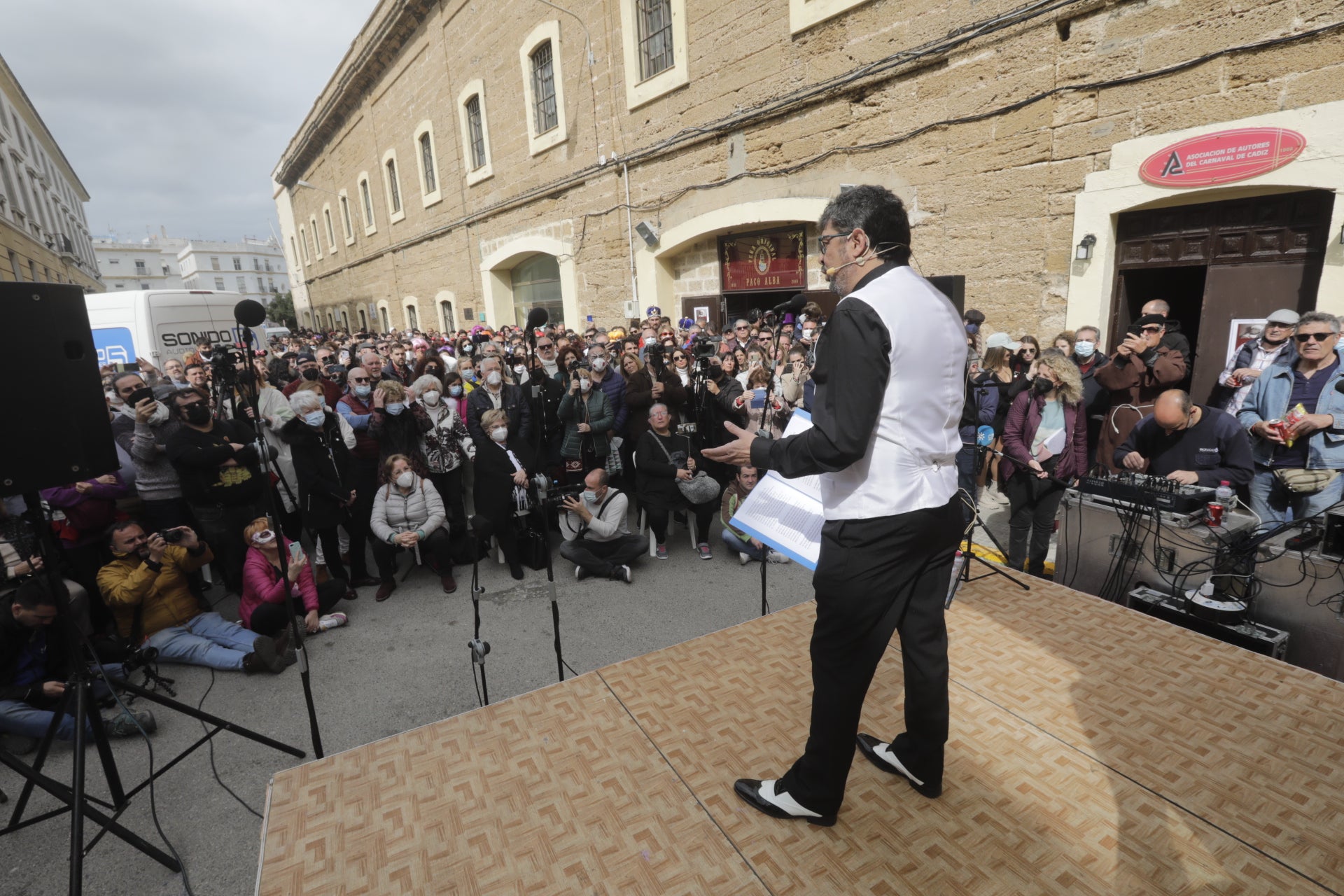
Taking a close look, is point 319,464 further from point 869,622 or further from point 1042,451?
point 1042,451

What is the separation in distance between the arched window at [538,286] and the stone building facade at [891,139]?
12 cm

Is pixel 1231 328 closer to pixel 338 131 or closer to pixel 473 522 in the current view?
pixel 473 522

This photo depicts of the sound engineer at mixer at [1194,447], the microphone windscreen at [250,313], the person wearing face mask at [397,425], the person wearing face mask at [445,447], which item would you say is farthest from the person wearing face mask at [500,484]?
the sound engineer at mixer at [1194,447]

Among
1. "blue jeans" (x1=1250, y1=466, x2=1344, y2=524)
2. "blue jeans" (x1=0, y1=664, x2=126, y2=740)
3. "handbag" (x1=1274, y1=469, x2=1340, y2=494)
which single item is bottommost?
"blue jeans" (x1=0, y1=664, x2=126, y2=740)

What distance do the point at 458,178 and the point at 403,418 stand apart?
13.3 meters

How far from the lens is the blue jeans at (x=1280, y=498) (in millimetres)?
3719

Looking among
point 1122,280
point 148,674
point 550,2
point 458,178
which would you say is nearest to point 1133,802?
point 148,674

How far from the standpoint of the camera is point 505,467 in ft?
16.7

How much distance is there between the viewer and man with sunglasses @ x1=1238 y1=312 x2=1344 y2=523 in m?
3.67

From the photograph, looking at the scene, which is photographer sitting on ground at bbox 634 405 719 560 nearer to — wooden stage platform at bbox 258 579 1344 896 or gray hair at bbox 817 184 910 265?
wooden stage platform at bbox 258 579 1344 896

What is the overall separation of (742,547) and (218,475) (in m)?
3.96

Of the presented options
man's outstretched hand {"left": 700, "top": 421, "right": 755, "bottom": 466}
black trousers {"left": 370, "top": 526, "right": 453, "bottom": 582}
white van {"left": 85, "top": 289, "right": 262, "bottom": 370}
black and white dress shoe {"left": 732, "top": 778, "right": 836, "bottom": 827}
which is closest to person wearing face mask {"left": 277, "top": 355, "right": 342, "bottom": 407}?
black trousers {"left": 370, "top": 526, "right": 453, "bottom": 582}

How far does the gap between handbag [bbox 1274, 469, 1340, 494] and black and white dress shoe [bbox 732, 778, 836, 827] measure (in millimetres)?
3640

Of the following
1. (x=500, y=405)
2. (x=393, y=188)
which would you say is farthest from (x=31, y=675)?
(x=393, y=188)
